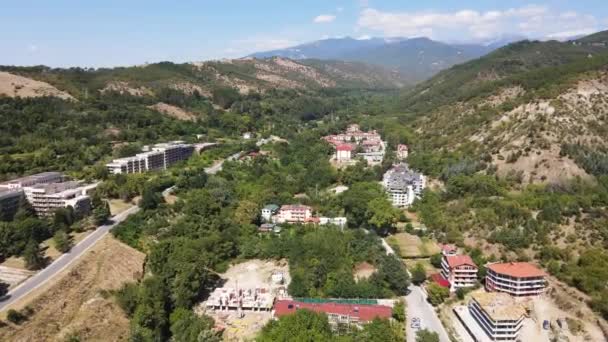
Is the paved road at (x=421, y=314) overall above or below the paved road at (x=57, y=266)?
below

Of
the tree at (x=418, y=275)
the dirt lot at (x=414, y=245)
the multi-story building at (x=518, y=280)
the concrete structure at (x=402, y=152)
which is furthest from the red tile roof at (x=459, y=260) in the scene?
the concrete structure at (x=402, y=152)

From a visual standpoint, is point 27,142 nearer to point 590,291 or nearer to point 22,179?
point 22,179

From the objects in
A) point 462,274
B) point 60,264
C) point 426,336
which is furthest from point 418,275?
point 60,264

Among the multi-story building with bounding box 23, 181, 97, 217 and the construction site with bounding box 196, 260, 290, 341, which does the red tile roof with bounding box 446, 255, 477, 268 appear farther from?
the multi-story building with bounding box 23, 181, 97, 217

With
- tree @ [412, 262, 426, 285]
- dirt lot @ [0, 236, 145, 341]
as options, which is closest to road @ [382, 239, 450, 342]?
tree @ [412, 262, 426, 285]

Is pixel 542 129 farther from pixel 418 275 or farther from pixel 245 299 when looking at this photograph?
pixel 245 299

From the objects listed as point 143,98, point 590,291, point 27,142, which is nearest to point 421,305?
point 590,291

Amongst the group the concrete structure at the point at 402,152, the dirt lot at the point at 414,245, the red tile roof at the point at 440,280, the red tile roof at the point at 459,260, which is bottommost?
the red tile roof at the point at 440,280

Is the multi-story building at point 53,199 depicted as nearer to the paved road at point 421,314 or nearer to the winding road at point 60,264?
the winding road at point 60,264
